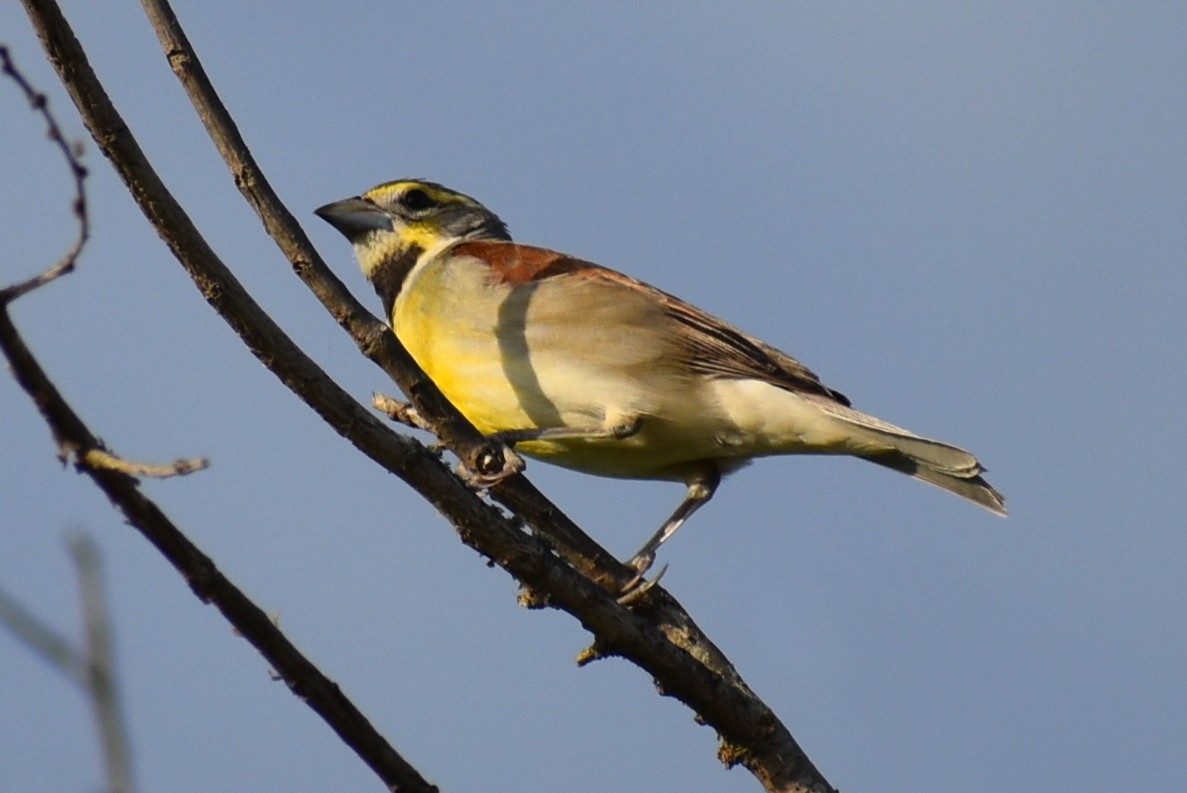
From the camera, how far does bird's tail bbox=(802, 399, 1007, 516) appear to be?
777cm

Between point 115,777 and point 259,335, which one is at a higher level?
point 259,335

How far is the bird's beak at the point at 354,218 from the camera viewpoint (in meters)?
9.65

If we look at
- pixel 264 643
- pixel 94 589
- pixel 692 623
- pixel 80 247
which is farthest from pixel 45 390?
pixel 692 623

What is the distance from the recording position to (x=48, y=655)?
265cm

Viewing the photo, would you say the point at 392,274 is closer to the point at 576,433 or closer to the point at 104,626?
the point at 576,433

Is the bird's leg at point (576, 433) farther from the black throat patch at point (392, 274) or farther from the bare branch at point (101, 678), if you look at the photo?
the bare branch at point (101, 678)

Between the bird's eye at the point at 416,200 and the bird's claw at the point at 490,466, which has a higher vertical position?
the bird's eye at the point at 416,200

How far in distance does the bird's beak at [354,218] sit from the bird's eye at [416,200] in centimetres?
17

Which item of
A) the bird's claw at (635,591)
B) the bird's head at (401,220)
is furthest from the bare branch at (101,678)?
the bird's head at (401,220)

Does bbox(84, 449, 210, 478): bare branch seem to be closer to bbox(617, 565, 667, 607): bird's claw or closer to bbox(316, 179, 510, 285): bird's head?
bbox(617, 565, 667, 607): bird's claw

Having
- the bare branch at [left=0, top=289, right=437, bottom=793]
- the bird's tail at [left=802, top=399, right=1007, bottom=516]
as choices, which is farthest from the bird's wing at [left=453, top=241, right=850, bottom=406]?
the bare branch at [left=0, top=289, right=437, bottom=793]

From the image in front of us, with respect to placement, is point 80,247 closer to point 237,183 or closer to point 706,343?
point 237,183

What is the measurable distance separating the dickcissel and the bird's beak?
121 cm

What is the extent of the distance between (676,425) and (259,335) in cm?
334
